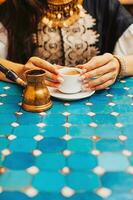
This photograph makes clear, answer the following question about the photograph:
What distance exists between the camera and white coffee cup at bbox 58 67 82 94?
99cm

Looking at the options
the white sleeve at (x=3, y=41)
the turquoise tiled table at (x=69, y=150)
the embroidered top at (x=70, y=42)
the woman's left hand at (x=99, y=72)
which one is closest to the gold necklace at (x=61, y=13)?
the embroidered top at (x=70, y=42)

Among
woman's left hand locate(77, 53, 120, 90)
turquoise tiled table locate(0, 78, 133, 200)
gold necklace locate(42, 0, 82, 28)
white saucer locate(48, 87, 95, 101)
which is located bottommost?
turquoise tiled table locate(0, 78, 133, 200)

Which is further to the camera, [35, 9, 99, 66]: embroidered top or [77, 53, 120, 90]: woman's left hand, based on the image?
[35, 9, 99, 66]: embroidered top

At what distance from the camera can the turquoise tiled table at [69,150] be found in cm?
63

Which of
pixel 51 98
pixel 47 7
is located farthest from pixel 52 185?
pixel 47 7

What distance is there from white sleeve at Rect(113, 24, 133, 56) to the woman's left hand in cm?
31

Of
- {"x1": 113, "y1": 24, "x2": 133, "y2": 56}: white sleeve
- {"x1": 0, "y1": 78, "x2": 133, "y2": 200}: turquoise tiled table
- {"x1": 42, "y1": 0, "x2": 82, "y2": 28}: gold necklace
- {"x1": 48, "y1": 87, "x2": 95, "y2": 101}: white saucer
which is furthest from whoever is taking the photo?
{"x1": 113, "y1": 24, "x2": 133, "y2": 56}: white sleeve

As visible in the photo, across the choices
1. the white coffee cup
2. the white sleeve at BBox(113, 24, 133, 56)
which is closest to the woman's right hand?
the white coffee cup

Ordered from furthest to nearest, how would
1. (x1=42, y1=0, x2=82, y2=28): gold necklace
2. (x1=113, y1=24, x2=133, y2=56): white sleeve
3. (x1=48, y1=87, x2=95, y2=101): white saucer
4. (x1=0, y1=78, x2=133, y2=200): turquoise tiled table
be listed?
(x1=113, y1=24, x2=133, y2=56): white sleeve → (x1=42, y1=0, x2=82, y2=28): gold necklace → (x1=48, y1=87, x2=95, y2=101): white saucer → (x1=0, y1=78, x2=133, y2=200): turquoise tiled table

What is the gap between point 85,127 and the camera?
A: 848 millimetres

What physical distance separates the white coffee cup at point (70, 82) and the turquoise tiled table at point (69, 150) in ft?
0.13

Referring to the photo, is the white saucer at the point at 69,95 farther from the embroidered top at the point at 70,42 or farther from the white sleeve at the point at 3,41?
the white sleeve at the point at 3,41

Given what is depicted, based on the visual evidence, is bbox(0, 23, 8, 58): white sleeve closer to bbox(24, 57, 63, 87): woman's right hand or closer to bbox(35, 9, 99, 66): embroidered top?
bbox(35, 9, 99, 66): embroidered top

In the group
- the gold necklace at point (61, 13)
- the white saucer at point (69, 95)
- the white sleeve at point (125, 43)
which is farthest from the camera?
the white sleeve at point (125, 43)
